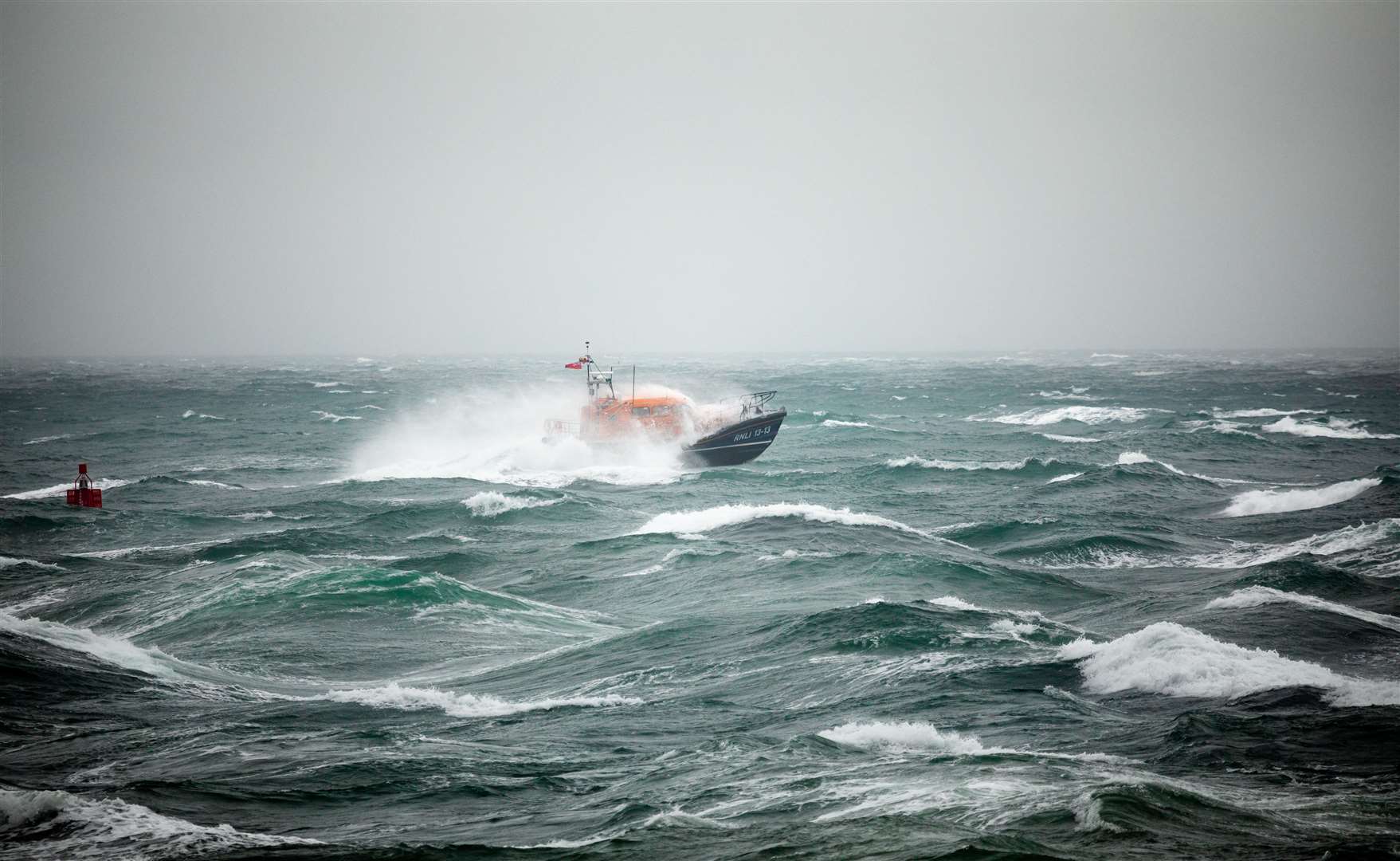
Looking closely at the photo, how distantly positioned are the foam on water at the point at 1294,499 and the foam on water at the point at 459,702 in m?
24.6

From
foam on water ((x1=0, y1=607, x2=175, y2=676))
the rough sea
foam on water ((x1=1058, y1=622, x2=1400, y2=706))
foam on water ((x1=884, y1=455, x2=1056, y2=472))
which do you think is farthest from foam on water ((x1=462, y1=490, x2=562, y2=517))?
foam on water ((x1=1058, y1=622, x2=1400, y2=706))

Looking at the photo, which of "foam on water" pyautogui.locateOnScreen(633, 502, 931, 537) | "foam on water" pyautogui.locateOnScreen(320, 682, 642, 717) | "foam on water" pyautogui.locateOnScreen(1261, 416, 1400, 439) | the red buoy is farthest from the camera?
"foam on water" pyautogui.locateOnScreen(1261, 416, 1400, 439)

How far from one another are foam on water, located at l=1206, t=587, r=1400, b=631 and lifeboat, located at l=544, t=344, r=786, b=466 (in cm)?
2575

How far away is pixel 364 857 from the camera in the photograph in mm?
9461

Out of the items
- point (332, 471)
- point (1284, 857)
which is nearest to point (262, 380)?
point (332, 471)

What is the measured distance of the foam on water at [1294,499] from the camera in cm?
3234

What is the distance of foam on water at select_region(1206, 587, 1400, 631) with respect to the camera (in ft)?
60.9

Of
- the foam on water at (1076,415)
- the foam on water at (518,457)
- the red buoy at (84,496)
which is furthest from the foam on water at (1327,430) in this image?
the red buoy at (84,496)

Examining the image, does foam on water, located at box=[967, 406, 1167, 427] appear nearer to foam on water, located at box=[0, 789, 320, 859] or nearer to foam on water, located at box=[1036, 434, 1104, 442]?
foam on water, located at box=[1036, 434, 1104, 442]

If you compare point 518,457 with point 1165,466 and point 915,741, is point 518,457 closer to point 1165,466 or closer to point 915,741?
point 1165,466

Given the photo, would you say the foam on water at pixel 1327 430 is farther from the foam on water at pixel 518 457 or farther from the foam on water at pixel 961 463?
the foam on water at pixel 518 457

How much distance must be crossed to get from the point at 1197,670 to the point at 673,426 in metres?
31.6

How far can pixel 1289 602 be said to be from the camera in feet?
63.9

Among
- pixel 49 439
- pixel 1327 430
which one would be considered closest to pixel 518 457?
pixel 49 439
